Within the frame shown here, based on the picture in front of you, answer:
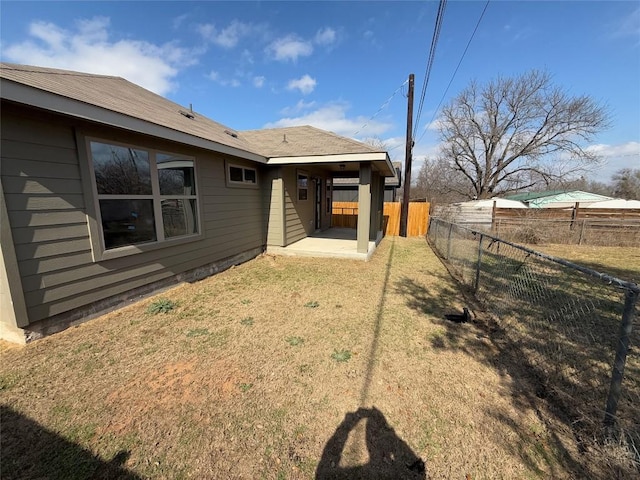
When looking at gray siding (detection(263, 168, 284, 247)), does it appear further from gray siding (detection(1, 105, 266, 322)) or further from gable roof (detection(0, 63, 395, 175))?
gray siding (detection(1, 105, 266, 322))

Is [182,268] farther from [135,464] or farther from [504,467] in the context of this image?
[504,467]

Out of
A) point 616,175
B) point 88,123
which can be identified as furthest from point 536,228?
point 616,175

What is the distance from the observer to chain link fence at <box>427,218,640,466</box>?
1.85 meters

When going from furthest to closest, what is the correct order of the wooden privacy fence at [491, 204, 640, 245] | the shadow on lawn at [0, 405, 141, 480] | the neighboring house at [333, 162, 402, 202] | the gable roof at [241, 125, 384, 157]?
1. the neighboring house at [333, 162, 402, 202]
2. the wooden privacy fence at [491, 204, 640, 245]
3. the gable roof at [241, 125, 384, 157]
4. the shadow on lawn at [0, 405, 141, 480]

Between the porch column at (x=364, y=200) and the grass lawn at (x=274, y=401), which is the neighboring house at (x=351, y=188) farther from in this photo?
the grass lawn at (x=274, y=401)

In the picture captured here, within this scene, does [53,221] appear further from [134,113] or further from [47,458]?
[47,458]

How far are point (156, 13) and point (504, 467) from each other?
9.61 m

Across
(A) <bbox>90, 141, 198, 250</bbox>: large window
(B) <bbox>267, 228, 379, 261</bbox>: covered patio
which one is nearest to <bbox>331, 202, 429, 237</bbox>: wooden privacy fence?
(B) <bbox>267, 228, 379, 261</bbox>: covered patio

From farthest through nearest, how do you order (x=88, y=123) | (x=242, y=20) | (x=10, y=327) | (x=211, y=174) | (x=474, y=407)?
1. (x=242, y=20)
2. (x=211, y=174)
3. (x=88, y=123)
4. (x=10, y=327)
5. (x=474, y=407)

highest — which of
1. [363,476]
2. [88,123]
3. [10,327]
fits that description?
[88,123]

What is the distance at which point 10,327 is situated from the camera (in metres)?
2.92

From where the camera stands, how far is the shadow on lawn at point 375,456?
5.41 feet

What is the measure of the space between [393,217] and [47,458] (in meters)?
12.9

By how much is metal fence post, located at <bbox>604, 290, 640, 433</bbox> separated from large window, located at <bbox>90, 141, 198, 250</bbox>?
521 cm
